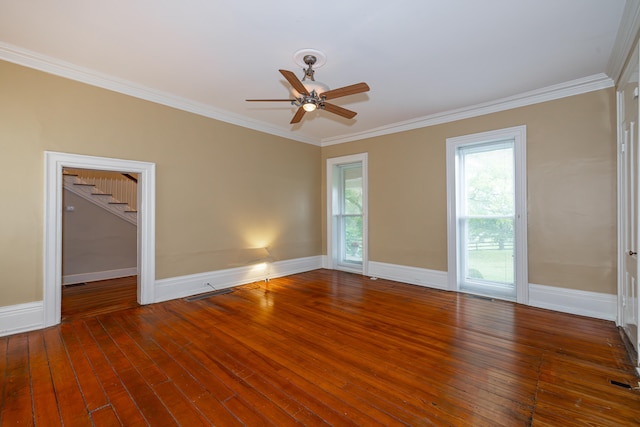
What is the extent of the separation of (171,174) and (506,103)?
16.2 feet

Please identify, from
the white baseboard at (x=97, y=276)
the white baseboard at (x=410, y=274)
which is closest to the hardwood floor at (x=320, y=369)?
the white baseboard at (x=410, y=274)

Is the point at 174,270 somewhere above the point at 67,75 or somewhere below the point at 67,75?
below

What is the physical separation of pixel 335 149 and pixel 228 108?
98.9 inches

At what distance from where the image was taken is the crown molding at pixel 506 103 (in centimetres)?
350

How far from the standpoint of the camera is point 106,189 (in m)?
5.71

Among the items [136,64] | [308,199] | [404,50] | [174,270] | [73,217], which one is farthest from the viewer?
[308,199]

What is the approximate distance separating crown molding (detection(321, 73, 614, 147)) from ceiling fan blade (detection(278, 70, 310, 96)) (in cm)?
286

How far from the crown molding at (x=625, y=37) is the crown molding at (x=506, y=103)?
0.85 ft

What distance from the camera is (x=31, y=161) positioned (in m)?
3.11

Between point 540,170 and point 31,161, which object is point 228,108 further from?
point 540,170

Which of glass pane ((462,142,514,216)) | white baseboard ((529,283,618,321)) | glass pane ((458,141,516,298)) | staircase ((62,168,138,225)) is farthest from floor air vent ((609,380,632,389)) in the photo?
staircase ((62,168,138,225))

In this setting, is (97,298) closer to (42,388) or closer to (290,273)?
(42,388)

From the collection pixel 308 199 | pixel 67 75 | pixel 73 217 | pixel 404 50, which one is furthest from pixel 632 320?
pixel 73 217

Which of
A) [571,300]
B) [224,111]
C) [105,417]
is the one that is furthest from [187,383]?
[571,300]
